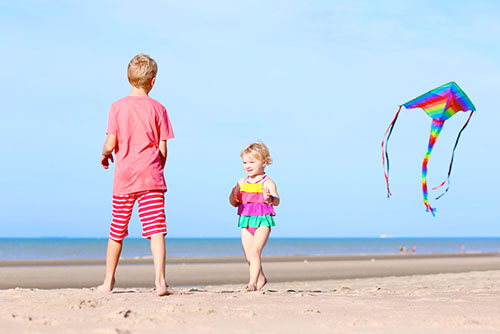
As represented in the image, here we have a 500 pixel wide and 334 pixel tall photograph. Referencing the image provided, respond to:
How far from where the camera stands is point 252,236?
678 cm

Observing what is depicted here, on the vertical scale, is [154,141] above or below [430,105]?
below

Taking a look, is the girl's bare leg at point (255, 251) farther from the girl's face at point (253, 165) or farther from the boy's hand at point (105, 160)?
the boy's hand at point (105, 160)

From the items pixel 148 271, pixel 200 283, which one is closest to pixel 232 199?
pixel 200 283

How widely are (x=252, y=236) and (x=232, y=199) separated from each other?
1.49ft

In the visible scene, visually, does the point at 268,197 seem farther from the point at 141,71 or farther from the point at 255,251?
the point at 141,71

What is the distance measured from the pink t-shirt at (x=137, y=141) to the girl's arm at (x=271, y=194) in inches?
51.7

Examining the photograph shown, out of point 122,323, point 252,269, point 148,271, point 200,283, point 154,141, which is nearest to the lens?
point 122,323

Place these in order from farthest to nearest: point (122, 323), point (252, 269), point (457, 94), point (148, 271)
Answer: point (148, 271) → point (457, 94) → point (252, 269) → point (122, 323)

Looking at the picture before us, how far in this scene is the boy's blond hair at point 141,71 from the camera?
18.9ft

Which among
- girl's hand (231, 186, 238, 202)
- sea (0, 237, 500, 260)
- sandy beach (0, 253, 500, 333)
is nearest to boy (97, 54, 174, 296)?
sandy beach (0, 253, 500, 333)

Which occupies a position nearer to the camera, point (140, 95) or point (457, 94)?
point (140, 95)

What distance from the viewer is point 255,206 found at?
22.2 feet

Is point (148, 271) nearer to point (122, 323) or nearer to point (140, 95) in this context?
point (140, 95)

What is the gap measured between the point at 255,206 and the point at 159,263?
1536mm
